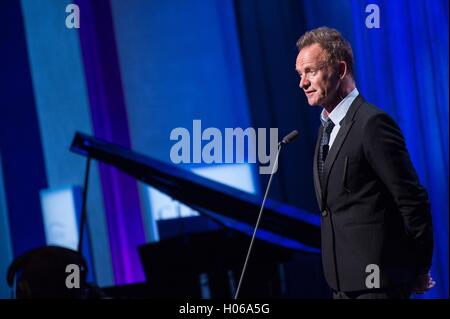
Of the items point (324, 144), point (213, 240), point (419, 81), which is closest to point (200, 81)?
point (419, 81)

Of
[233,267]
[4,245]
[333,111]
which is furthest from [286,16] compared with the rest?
[333,111]

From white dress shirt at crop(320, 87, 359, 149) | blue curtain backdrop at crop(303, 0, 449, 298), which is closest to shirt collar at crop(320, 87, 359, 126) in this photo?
white dress shirt at crop(320, 87, 359, 149)

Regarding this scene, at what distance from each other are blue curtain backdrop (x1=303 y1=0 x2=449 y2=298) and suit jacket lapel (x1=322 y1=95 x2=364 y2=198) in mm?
2590

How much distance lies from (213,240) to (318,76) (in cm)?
200

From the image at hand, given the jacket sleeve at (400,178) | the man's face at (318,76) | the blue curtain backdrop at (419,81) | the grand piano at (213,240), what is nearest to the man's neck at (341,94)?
the man's face at (318,76)

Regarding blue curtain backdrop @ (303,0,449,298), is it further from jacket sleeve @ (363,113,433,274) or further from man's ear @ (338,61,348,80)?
jacket sleeve @ (363,113,433,274)

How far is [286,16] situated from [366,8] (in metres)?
0.88

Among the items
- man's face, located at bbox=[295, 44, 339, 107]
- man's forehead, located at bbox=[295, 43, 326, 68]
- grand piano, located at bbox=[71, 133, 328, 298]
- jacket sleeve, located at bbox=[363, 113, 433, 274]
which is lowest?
grand piano, located at bbox=[71, 133, 328, 298]

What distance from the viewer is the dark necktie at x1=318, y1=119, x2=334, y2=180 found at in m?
1.97

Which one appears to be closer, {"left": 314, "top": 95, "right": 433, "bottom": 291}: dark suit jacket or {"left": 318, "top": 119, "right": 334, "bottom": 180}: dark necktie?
{"left": 314, "top": 95, "right": 433, "bottom": 291}: dark suit jacket

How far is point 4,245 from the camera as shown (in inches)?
224

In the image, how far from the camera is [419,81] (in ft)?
14.3

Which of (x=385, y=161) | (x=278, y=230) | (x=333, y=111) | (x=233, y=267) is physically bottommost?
(x=233, y=267)

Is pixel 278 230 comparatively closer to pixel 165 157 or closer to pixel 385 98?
pixel 385 98
